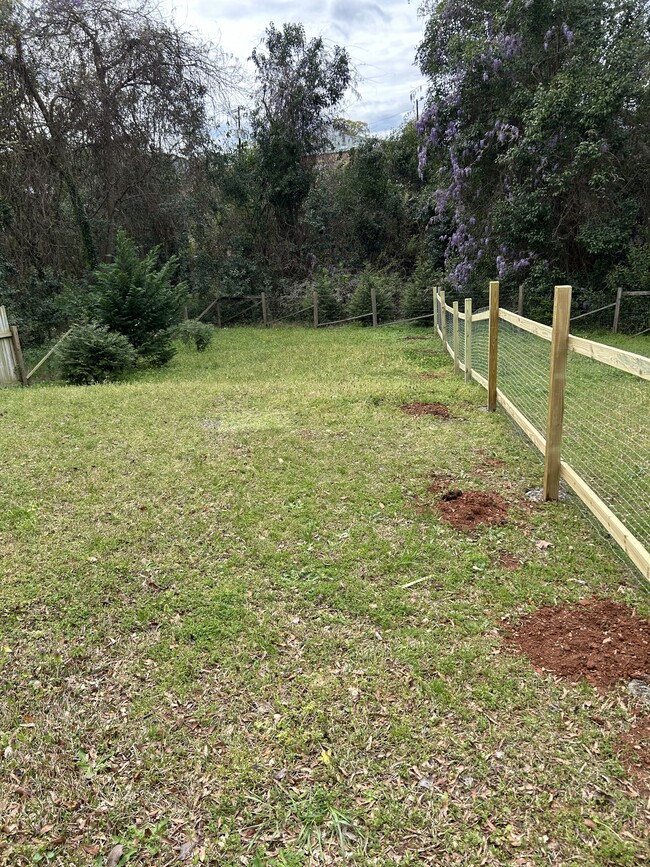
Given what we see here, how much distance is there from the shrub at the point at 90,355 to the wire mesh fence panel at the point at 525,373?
6.83 metres

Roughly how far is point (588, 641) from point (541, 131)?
13402mm

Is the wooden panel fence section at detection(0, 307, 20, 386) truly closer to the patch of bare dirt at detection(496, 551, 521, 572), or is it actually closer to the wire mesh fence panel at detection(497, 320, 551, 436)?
the wire mesh fence panel at detection(497, 320, 551, 436)

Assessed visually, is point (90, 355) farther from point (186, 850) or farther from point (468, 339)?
point (186, 850)

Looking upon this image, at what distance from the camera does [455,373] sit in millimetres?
8719

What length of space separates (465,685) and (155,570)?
197 centimetres

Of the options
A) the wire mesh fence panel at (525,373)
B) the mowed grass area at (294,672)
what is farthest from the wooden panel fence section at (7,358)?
the wire mesh fence panel at (525,373)

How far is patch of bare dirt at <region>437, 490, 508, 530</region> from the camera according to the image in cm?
377

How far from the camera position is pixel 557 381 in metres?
3.64

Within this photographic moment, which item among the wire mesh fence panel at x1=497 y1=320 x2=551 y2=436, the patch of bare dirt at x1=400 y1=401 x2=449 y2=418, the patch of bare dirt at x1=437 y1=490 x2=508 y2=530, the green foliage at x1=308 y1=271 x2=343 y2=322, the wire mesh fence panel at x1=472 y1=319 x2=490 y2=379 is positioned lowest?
the patch of bare dirt at x1=437 y1=490 x2=508 y2=530

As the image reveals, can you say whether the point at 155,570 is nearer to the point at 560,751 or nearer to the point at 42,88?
the point at 560,751

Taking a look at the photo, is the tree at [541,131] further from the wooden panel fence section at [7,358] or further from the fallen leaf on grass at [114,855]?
the fallen leaf on grass at [114,855]

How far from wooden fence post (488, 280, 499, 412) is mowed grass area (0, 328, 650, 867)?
4.72 feet

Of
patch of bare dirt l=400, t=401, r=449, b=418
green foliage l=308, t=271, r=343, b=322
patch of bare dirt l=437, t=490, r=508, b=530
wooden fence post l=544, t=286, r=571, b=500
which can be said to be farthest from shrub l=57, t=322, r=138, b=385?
green foliage l=308, t=271, r=343, b=322

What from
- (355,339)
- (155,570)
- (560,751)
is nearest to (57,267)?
(355,339)
